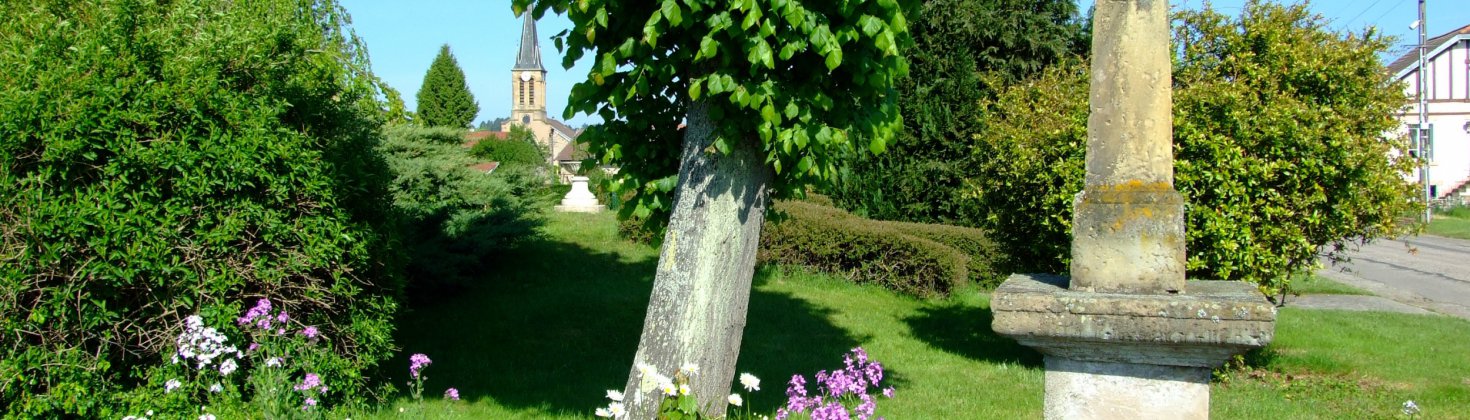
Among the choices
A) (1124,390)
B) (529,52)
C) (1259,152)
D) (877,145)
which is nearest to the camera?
(1124,390)

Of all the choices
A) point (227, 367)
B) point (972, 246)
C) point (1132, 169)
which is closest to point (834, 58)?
point (1132, 169)

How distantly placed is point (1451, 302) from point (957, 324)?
28.3 ft

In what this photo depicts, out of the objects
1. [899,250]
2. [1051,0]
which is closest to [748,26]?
[899,250]

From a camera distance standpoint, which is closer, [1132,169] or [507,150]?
[1132,169]

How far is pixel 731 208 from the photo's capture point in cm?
470

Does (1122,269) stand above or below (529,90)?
below

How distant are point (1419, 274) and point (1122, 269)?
58.3ft

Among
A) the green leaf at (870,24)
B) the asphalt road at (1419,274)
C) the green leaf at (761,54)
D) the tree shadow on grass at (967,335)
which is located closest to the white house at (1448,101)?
the asphalt road at (1419,274)

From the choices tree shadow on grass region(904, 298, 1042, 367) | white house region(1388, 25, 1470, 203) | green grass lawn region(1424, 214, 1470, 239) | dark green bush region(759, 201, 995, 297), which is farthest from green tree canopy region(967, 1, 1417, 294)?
white house region(1388, 25, 1470, 203)

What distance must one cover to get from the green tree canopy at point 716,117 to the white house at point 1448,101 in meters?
35.2

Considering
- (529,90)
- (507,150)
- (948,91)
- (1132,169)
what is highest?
(529,90)

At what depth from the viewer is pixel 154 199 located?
4953 millimetres

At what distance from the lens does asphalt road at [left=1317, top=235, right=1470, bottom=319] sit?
1375cm

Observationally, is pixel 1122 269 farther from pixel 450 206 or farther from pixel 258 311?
pixel 450 206
